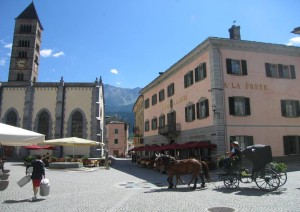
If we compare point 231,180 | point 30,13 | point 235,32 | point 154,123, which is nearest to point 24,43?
point 30,13

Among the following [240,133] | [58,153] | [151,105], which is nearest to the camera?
[240,133]

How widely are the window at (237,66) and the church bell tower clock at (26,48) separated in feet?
141

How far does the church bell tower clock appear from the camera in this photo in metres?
56.1

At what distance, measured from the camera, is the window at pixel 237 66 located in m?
24.6

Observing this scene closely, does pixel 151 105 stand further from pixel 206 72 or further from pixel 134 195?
pixel 134 195

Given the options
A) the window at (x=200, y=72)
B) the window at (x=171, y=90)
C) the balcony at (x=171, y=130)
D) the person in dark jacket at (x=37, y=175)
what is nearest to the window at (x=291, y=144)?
the window at (x=200, y=72)

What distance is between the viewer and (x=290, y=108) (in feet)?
85.6

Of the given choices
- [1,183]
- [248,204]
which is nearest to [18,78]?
[1,183]

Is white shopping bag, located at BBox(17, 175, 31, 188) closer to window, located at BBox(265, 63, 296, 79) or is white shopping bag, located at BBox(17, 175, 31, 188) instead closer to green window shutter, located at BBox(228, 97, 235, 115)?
green window shutter, located at BBox(228, 97, 235, 115)

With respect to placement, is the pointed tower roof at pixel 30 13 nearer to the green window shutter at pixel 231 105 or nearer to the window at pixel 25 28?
the window at pixel 25 28

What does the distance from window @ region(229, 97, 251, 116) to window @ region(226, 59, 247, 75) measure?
91.9 inches

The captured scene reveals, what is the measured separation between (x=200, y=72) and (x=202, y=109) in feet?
11.6

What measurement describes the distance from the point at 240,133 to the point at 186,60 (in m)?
9.50

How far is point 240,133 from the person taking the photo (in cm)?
2362
